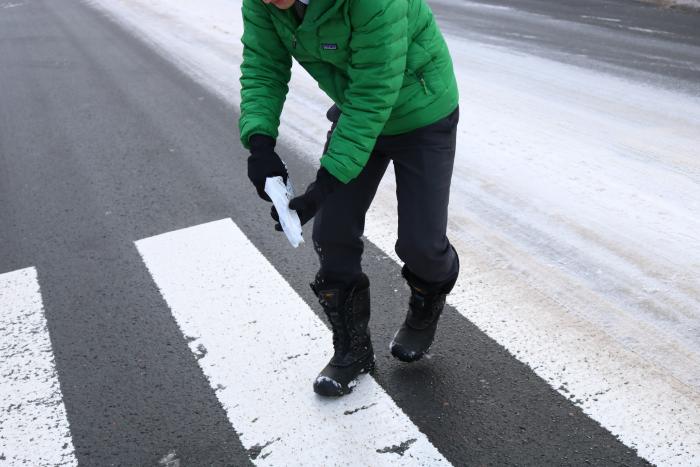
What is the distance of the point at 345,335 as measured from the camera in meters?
3.43

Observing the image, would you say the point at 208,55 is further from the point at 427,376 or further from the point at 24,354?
the point at 427,376

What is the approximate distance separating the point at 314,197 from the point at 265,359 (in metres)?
1.09

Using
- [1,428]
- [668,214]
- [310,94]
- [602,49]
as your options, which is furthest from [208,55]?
[1,428]

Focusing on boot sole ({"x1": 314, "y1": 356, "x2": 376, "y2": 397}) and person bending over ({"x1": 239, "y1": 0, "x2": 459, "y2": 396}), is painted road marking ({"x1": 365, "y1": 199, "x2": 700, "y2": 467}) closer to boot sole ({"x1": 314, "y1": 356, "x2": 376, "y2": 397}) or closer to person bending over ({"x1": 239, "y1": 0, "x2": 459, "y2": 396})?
person bending over ({"x1": 239, "y1": 0, "x2": 459, "y2": 396})

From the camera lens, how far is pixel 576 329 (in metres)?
3.70

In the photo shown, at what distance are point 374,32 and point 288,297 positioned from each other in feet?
6.23

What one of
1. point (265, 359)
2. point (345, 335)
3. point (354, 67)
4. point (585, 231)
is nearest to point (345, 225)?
point (345, 335)

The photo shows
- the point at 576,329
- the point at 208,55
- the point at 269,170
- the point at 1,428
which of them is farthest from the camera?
the point at 208,55

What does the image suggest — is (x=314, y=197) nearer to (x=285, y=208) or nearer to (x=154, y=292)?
(x=285, y=208)

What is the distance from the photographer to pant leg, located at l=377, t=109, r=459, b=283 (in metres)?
3.12

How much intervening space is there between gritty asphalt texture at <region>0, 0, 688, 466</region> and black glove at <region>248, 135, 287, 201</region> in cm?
100

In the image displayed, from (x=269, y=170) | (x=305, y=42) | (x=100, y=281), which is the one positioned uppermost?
(x=305, y=42)

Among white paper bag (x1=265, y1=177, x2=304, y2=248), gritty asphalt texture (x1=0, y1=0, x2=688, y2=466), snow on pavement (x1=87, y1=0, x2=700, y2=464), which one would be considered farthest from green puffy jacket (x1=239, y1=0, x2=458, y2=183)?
snow on pavement (x1=87, y1=0, x2=700, y2=464)

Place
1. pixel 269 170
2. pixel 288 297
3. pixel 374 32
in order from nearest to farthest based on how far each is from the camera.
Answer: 1. pixel 374 32
2. pixel 269 170
3. pixel 288 297
